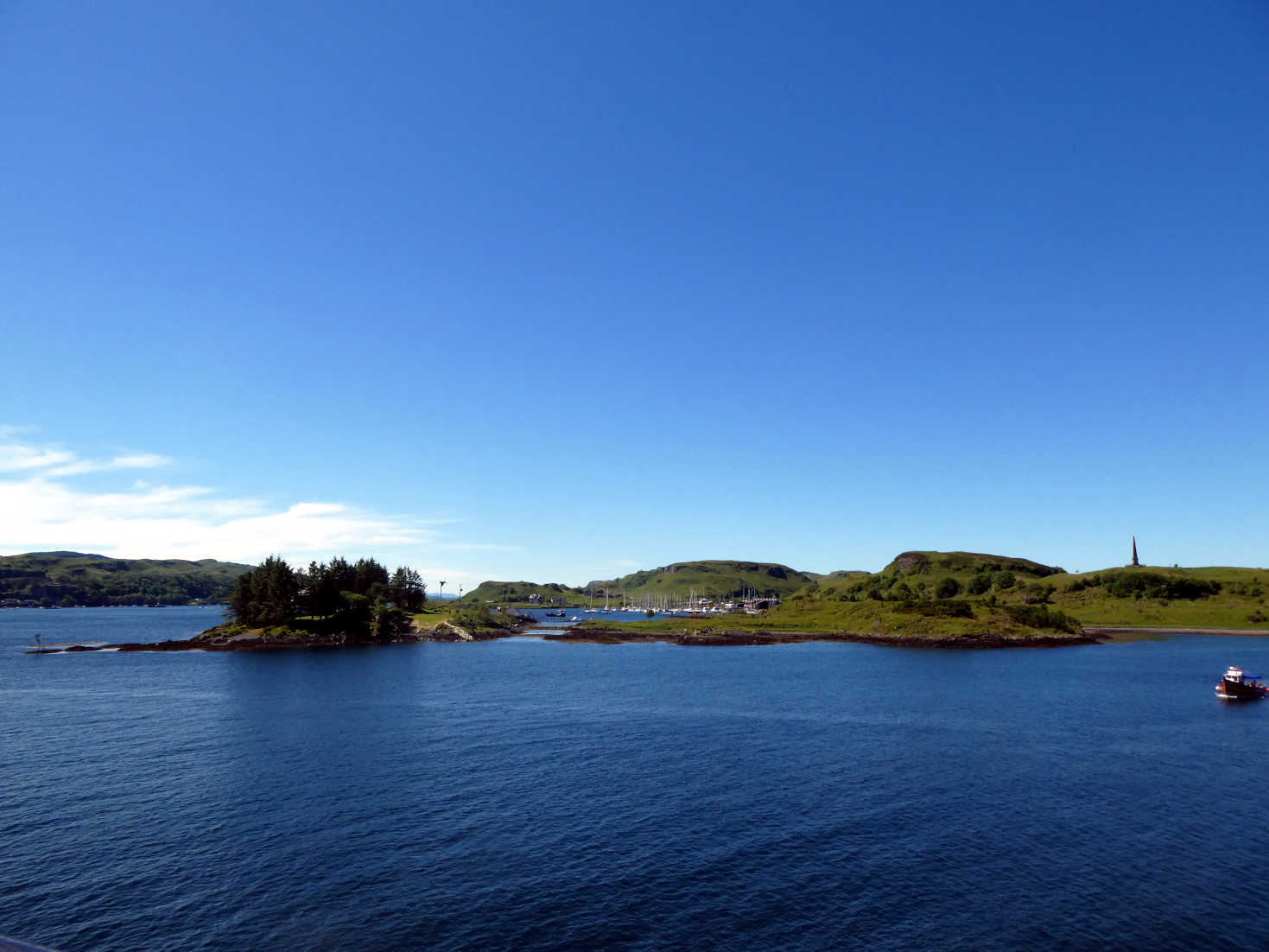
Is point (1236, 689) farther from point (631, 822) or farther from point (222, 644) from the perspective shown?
point (222, 644)

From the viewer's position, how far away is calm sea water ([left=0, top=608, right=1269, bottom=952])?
35.7 m

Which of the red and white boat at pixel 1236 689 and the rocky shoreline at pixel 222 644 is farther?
the rocky shoreline at pixel 222 644

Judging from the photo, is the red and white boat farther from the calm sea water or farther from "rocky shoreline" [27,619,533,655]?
"rocky shoreline" [27,619,533,655]

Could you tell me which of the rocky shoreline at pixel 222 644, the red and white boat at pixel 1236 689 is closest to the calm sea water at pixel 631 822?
the red and white boat at pixel 1236 689

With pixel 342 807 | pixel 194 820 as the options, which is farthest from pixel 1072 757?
pixel 194 820

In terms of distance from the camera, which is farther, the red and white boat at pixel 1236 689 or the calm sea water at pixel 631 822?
the red and white boat at pixel 1236 689

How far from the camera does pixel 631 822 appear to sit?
50.1 metres

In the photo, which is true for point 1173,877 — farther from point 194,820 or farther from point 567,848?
point 194,820

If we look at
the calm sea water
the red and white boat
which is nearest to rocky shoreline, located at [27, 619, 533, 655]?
the calm sea water

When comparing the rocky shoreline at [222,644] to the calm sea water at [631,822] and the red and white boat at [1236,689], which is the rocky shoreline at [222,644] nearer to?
the calm sea water at [631,822]

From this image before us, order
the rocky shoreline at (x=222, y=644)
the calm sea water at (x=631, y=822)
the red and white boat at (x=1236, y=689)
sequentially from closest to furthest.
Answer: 1. the calm sea water at (x=631, y=822)
2. the red and white boat at (x=1236, y=689)
3. the rocky shoreline at (x=222, y=644)

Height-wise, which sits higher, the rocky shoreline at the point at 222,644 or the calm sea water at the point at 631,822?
the rocky shoreline at the point at 222,644

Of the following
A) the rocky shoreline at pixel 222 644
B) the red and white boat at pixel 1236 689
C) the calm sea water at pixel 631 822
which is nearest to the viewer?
the calm sea water at pixel 631 822

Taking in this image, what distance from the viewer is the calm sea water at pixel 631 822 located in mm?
35688
